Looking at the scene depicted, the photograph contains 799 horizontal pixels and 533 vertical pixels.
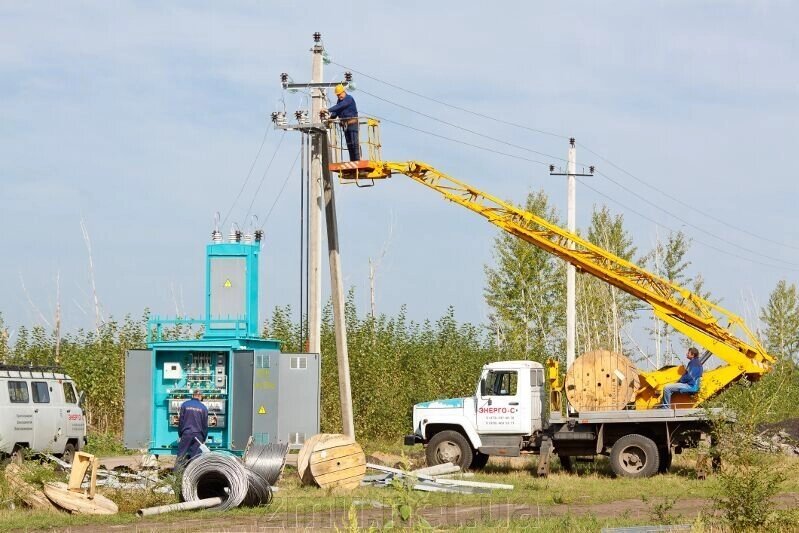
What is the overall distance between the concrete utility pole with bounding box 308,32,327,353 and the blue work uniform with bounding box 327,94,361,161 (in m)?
0.44

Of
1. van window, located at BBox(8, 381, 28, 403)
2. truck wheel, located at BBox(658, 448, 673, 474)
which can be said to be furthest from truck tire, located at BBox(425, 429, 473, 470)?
van window, located at BBox(8, 381, 28, 403)

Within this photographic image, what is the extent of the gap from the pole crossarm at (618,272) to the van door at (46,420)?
335 inches

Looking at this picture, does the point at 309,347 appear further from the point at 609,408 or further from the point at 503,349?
the point at 503,349

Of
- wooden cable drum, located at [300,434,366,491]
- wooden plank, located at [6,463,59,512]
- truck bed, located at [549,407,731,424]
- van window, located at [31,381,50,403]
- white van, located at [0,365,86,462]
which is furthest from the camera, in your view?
van window, located at [31,381,50,403]

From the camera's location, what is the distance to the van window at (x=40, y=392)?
26.4 m

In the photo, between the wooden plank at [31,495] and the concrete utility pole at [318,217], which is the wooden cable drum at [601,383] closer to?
the concrete utility pole at [318,217]

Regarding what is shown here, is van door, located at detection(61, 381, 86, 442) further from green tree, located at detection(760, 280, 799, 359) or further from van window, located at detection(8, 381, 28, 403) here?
green tree, located at detection(760, 280, 799, 359)

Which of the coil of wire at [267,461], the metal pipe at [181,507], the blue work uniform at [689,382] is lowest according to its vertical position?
the metal pipe at [181,507]

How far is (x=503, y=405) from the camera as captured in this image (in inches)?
1030

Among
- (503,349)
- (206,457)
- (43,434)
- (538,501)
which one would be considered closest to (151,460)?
(43,434)

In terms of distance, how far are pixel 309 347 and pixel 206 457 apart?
30.2 feet

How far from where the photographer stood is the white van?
25234 mm

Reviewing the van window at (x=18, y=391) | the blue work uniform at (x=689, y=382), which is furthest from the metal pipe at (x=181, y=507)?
the blue work uniform at (x=689, y=382)

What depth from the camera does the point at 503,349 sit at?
4419 centimetres
